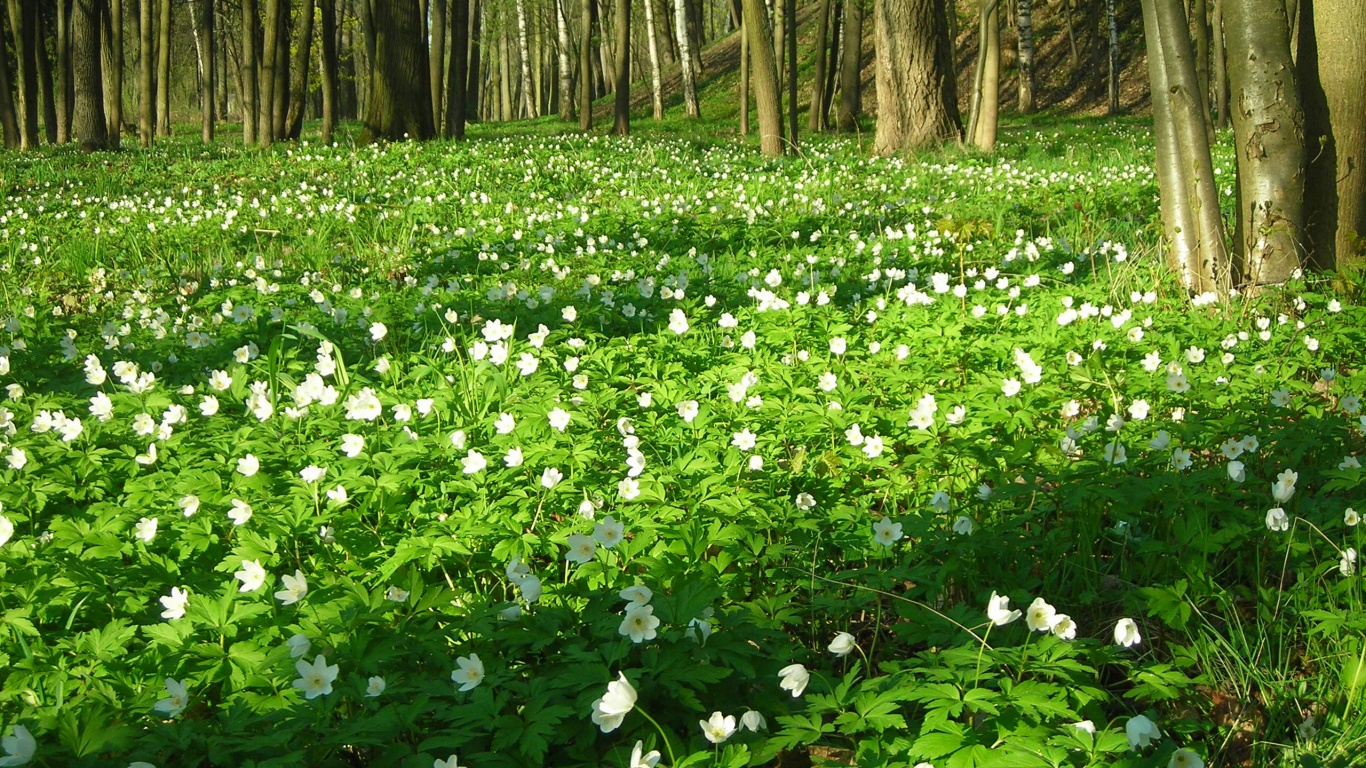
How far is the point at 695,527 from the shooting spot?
236 centimetres

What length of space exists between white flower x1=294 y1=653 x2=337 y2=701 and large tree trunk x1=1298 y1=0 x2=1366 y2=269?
5.00m

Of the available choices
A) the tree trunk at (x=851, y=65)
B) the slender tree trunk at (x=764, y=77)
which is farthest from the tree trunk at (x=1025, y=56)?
the slender tree trunk at (x=764, y=77)

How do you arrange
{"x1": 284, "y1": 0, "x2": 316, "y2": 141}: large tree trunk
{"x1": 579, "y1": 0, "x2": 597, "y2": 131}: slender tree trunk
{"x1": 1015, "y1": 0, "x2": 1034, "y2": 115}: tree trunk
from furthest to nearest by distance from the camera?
{"x1": 1015, "y1": 0, "x2": 1034, "y2": 115}: tree trunk < {"x1": 579, "y1": 0, "x2": 597, "y2": 131}: slender tree trunk < {"x1": 284, "y1": 0, "x2": 316, "y2": 141}: large tree trunk

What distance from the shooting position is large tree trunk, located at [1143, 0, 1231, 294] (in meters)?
4.75

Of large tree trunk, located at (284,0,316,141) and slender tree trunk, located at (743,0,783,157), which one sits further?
large tree trunk, located at (284,0,316,141)

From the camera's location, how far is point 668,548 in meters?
2.37

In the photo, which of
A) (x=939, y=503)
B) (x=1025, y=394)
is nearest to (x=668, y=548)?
(x=939, y=503)

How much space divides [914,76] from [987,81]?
4.63 feet

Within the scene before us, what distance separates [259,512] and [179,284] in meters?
4.09


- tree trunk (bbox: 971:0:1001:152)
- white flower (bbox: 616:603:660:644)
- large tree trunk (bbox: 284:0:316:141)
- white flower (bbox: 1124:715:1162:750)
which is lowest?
white flower (bbox: 1124:715:1162:750)

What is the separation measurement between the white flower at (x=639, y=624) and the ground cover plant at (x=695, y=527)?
0.09ft

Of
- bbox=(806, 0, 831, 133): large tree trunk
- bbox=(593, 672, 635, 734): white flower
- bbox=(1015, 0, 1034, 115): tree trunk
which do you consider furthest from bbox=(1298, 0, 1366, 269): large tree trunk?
bbox=(1015, 0, 1034, 115): tree trunk

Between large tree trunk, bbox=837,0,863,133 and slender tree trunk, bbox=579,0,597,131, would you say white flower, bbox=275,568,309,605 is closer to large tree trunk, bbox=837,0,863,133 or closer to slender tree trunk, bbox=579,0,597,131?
large tree trunk, bbox=837,0,863,133

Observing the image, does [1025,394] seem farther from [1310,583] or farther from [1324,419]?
[1310,583]
